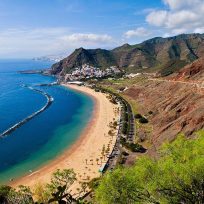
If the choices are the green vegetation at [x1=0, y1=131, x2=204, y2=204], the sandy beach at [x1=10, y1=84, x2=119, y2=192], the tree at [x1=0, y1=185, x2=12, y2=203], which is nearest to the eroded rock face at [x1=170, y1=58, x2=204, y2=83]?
the sandy beach at [x1=10, y1=84, x2=119, y2=192]

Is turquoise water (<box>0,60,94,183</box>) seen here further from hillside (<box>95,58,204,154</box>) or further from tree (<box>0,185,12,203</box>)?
hillside (<box>95,58,204,154</box>)

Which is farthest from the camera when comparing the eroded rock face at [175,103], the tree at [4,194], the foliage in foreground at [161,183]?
the eroded rock face at [175,103]

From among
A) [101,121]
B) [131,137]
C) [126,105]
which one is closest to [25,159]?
[131,137]

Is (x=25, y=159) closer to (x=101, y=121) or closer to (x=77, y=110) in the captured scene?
(x=101, y=121)

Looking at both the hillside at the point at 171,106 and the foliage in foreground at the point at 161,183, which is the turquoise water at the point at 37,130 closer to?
the hillside at the point at 171,106

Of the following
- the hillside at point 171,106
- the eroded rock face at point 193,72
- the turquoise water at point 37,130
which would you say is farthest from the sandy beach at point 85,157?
the eroded rock face at point 193,72

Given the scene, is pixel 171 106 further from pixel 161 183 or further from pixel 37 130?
pixel 161 183

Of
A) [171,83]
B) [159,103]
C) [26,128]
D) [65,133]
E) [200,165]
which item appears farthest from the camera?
[171,83]
